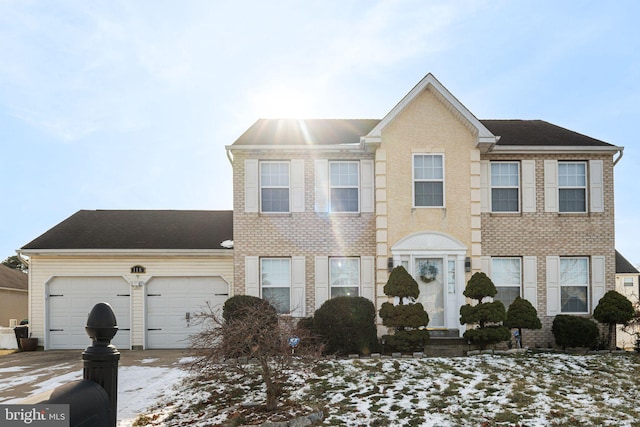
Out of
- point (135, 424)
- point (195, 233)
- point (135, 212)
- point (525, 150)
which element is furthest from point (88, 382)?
point (135, 212)

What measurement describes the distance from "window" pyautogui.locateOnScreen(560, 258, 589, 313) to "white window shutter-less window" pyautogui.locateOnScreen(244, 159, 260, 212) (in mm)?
9579

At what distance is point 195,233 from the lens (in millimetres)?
20719

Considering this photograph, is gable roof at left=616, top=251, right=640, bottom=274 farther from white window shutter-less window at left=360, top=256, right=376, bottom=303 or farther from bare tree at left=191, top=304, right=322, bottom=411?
bare tree at left=191, top=304, right=322, bottom=411

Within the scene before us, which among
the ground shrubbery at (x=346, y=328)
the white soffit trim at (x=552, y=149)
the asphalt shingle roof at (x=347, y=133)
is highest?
the asphalt shingle roof at (x=347, y=133)

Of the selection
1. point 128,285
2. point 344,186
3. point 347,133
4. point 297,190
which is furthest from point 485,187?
point 128,285

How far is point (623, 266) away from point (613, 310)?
1946 cm

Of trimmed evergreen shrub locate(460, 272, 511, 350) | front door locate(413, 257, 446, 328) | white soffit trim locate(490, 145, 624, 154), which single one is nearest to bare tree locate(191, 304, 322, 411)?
trimmed evergreen shrub locate(460, 272, 511, 350)

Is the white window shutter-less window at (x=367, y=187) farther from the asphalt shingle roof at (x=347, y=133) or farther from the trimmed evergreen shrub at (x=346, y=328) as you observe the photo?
→ the trimmed evergreen shrub at (x=346, y=328)

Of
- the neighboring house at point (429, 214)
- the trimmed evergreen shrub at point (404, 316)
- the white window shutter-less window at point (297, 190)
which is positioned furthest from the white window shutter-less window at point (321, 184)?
the trimmed evergreen shrub at point (404, 316)

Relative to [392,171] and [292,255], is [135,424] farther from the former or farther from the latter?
[392,171]

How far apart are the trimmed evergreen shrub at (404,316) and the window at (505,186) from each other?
4.25m

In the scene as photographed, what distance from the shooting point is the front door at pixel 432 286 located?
53.8 feet

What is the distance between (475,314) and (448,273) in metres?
1.94

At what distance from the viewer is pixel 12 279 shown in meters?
30.2
